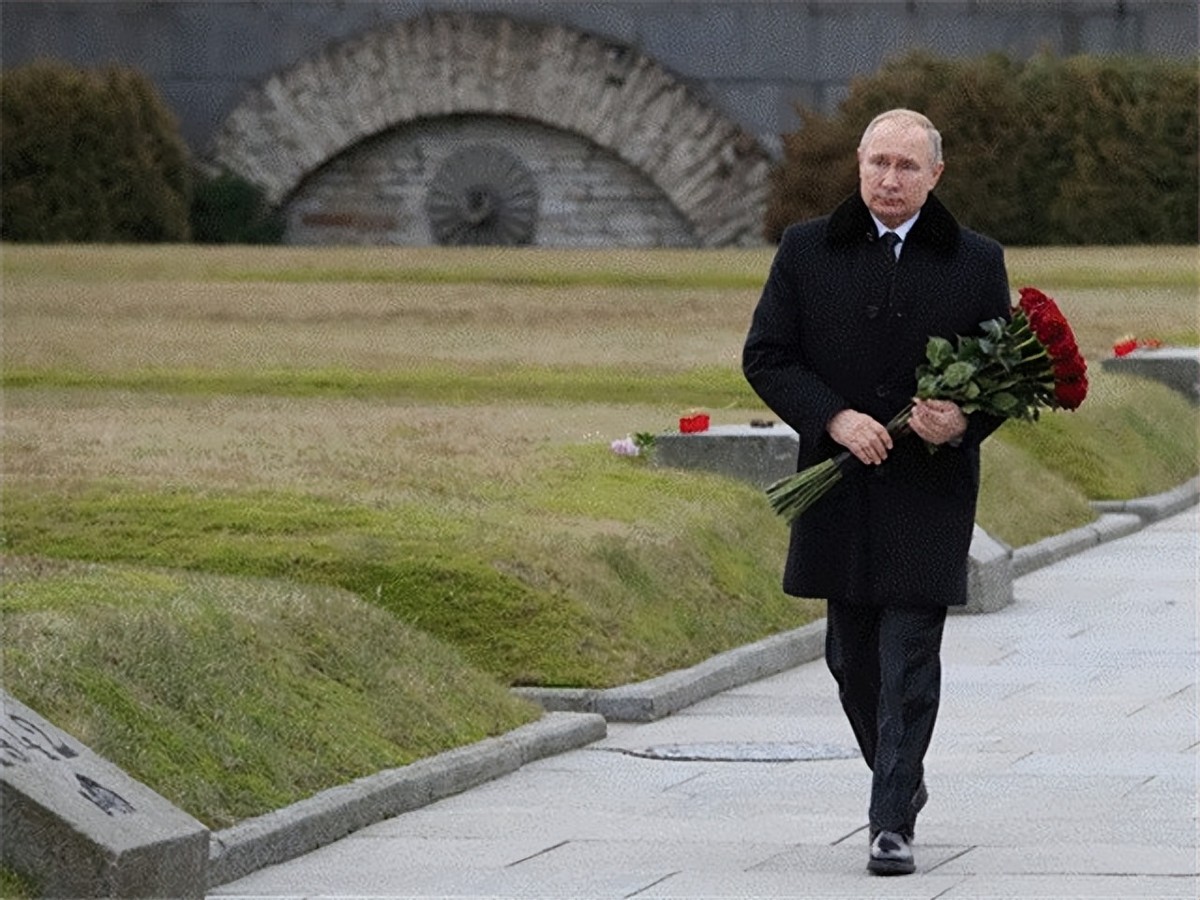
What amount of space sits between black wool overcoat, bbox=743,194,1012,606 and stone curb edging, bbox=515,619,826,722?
2.49 metres

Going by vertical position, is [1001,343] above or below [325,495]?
above

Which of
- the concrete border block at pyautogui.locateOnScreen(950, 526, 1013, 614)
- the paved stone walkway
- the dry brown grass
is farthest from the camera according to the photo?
the dry brown grass

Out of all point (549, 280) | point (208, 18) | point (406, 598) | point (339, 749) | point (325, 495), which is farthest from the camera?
point (208, 18)

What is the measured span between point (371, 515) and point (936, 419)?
480 cm

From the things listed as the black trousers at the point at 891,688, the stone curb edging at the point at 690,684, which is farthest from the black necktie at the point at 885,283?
the stone curb edging at the point at 690,684

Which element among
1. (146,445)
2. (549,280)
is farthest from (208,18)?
(146,445)

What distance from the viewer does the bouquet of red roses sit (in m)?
8.28

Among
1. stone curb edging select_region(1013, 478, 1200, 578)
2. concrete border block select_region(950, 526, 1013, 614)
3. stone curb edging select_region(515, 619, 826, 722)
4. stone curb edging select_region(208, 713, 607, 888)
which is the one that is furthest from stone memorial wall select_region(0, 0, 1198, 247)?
stone curb edging select_region(208, 713, 607, 888)

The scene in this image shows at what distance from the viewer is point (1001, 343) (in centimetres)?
839

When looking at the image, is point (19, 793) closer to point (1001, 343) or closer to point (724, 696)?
point (1001, 343)

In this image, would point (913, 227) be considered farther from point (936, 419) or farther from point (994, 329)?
point (936, 419)

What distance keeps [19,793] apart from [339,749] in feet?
6.61

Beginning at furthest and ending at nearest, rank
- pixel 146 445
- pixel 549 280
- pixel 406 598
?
pixel 549 280, pixel 146 445, pixel 406 598

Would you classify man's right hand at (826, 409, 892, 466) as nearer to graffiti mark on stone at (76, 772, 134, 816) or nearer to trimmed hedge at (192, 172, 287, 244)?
graffiti mark on stone at (76, 772, 134, 816)
